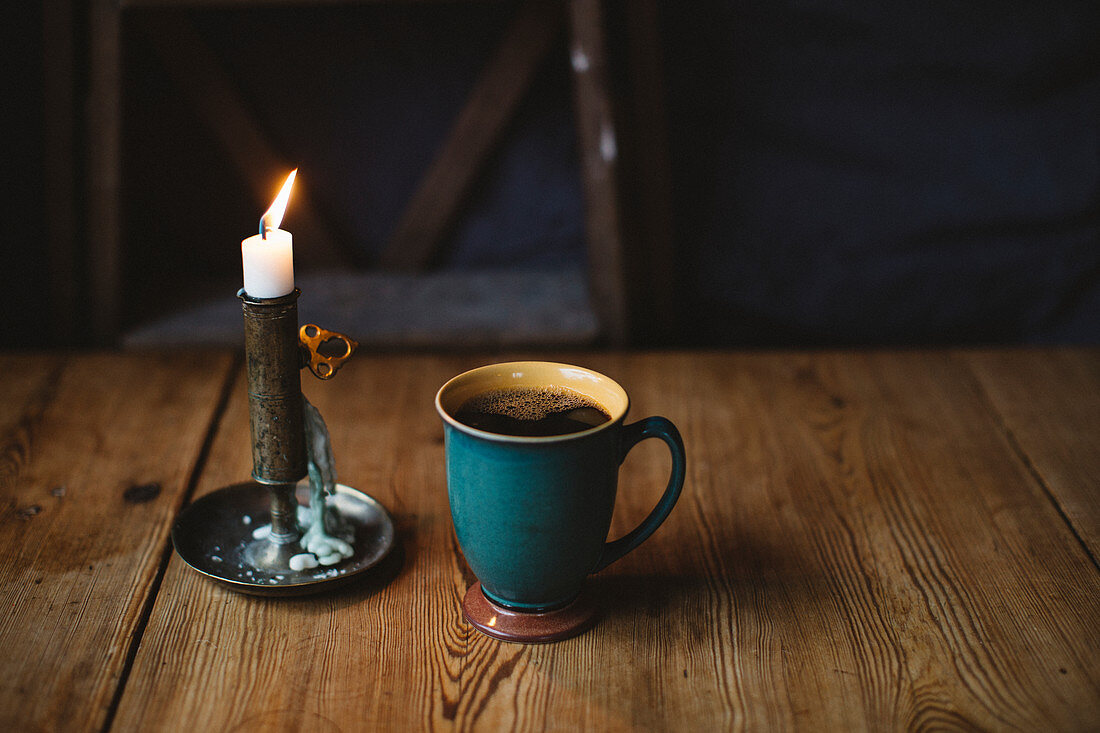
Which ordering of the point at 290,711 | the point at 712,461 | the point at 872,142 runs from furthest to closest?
the point at 872,142 → the point at 712,461 → the point at 290,711

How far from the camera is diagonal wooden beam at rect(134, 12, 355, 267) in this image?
1.25m

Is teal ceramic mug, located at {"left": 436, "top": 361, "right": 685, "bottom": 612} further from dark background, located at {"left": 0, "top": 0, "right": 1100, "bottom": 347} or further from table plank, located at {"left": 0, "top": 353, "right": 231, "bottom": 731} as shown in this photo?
dark background, located at {"left": 0, "top": 0, "right": 1100, "bottom": 347}

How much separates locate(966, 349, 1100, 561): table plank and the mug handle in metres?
0.37

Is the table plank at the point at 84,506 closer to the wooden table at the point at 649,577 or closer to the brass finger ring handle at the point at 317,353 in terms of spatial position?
the wooden table at the point at 649,577

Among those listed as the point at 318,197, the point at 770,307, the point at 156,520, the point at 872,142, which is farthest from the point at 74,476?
the point at 872,142

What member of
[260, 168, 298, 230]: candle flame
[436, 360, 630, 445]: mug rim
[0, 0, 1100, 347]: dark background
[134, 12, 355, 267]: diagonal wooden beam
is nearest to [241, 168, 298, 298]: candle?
[260, 168, 298, 230]: candle flame

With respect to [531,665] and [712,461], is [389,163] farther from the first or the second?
[531,665]

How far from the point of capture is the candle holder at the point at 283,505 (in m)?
0.60

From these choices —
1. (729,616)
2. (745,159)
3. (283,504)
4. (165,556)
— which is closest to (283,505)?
(283,504)

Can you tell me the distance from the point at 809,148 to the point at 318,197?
0.73m

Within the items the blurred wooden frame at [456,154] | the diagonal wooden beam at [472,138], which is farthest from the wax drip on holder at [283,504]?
the diagonal wooden beam at [472,138]

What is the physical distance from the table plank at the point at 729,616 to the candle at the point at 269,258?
222 mm

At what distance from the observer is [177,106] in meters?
1.31

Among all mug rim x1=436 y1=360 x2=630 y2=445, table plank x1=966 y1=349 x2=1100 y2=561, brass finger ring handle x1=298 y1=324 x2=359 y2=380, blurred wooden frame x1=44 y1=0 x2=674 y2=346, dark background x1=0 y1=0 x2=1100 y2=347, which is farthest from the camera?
dark background x1=0 y1=0 x2=1100 y2=347
